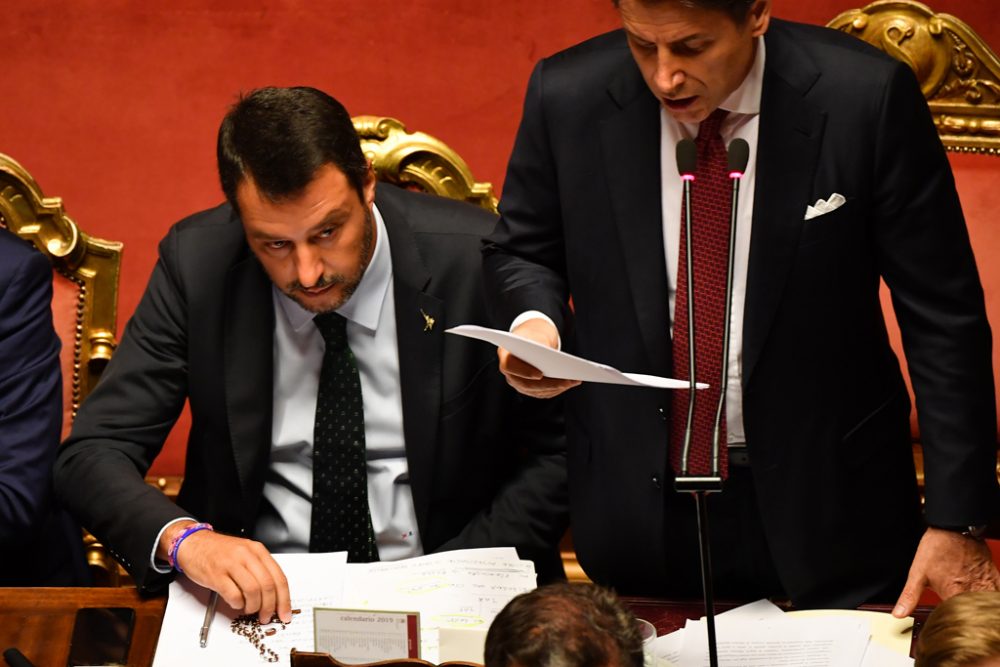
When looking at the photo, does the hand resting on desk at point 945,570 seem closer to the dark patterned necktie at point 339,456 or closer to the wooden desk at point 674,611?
the wooden desk at point 674,611

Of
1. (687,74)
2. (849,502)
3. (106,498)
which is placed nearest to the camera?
(687,74)

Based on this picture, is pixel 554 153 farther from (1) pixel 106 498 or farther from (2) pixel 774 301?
(1) pixel 106 498

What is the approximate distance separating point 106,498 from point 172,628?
1.18ft

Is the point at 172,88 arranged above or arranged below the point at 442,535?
above

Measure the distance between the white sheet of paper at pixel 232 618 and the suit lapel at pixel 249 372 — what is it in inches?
10.1

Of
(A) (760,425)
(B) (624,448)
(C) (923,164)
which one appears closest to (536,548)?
(B) (624,448)

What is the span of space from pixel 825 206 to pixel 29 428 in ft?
4.58

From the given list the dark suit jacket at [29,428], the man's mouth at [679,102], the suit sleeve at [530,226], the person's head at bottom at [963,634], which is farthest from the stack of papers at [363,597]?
the man's mouth at [679,102]

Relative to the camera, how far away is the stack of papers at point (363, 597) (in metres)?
1.90

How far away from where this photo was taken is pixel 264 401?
2359 mm

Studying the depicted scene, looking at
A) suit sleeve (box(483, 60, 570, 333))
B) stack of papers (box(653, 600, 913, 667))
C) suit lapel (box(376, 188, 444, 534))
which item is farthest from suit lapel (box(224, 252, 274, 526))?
stack of papers (box(653, 600, 913, 667))

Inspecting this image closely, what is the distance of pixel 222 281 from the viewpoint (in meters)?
2.40

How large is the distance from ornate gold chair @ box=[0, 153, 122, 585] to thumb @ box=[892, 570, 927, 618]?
167 centimetres

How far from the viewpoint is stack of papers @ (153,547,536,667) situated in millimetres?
1898
